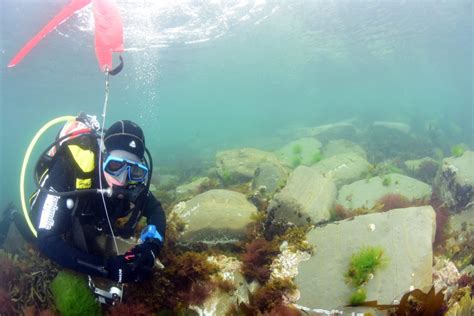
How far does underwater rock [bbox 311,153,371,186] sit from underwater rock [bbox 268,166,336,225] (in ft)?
11.0

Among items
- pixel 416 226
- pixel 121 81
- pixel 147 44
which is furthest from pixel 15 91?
pixel 416 226

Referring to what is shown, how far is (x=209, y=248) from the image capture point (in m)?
6.21

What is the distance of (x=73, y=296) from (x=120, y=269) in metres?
1.11

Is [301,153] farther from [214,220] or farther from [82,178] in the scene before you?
[82,178]

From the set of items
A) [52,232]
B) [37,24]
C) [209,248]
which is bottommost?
[209,248]

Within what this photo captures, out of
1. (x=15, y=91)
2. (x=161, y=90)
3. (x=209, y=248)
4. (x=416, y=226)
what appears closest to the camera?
(x=416, y=226)

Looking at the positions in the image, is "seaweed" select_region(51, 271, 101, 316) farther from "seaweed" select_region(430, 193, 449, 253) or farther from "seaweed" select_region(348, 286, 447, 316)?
"seaweed" select_region(430, 193, 449, 253)

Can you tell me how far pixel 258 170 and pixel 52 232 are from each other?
661cm

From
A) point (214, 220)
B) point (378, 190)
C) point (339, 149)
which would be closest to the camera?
point (214, 220)

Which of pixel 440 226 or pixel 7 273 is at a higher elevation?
pixel 7 273

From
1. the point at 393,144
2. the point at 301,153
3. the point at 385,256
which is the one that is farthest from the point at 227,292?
the point at 393,144

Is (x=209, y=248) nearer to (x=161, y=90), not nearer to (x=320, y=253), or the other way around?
(x=320, y=253)

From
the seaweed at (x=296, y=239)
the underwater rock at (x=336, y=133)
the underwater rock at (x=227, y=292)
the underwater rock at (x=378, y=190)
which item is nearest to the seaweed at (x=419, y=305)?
the seaweed at (x=296, y=239)

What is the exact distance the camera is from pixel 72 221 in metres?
Answer: 4.66
